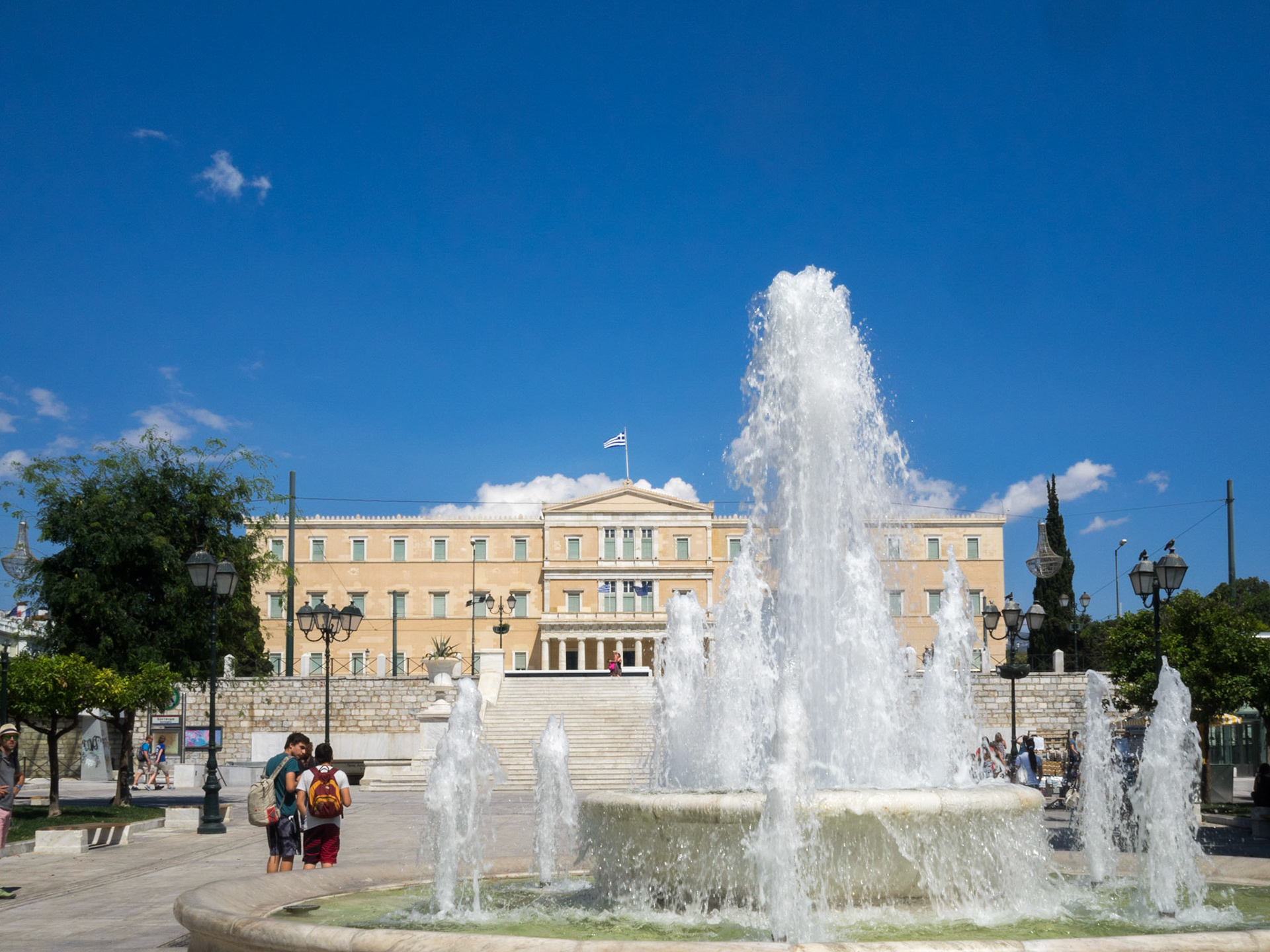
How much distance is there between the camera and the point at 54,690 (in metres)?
16.9

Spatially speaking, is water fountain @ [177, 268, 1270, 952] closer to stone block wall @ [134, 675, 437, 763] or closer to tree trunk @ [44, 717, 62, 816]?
tree trunk @ [44, 717, 62, 816]

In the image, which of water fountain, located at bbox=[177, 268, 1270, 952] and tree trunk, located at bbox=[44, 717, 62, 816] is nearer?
water fountain, located at bbox=[177, 268, 1270, 952]

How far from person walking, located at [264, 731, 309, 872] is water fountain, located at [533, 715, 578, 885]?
191 centimetres

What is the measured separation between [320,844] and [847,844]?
15.1ft

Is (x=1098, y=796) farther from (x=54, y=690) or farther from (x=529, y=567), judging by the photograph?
(x=529, y=567)

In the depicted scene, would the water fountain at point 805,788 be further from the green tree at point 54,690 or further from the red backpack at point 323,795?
the green tree at point 54,690

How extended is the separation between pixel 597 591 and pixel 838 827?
186ft

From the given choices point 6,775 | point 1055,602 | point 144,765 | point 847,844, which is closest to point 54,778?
point 6,775

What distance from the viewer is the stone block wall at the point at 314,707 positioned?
3875 centimetres

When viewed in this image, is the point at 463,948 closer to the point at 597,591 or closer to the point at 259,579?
the point at 259,579

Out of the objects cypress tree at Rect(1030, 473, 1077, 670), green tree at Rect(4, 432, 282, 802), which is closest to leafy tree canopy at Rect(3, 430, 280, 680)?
green tree at Rect(4, 432, 282, 802)

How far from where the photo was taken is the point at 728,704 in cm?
1105

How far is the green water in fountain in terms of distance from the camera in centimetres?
623

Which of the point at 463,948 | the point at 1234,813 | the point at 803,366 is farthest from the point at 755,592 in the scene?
the point at 1234,813
